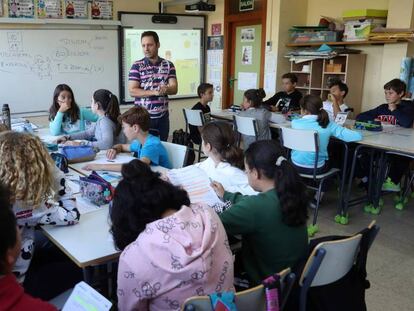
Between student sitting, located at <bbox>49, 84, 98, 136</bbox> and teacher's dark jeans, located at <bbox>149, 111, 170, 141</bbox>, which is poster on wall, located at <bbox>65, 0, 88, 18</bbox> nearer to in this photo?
student sitting, located at <bbox>49, 84, 98, 136</bbox>

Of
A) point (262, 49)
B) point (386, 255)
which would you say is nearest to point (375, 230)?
point (386, 255)

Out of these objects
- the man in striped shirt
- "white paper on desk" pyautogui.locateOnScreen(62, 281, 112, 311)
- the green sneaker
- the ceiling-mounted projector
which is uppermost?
the ceiling-mounted projector

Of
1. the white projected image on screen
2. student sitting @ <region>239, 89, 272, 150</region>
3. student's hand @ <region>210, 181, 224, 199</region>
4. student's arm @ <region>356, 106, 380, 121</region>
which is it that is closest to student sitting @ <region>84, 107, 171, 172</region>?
student's hand @ <region>210, 181, 224, 199</region>

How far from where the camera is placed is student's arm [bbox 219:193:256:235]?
1594mm

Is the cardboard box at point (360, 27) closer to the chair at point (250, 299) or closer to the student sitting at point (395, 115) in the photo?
the student sitting at point (395, 115)

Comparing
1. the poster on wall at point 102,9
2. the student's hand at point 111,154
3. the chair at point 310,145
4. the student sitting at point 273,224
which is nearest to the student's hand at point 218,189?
the student sitting at point 273,224

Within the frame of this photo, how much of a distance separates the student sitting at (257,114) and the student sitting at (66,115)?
1.62m

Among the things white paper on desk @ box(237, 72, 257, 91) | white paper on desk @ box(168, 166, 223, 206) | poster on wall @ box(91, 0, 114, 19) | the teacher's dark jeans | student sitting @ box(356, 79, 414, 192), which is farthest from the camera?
white paper on desk @ box(237, 72, 257, 91)

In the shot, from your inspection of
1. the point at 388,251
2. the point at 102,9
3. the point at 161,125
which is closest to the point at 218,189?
the point at 388,251

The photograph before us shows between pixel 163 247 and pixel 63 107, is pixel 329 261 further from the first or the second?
pixel 63 107

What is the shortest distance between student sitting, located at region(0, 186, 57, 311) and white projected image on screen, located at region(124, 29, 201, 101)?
5754 millimetres

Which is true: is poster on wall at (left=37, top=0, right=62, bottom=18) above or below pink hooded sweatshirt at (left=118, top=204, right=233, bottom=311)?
above

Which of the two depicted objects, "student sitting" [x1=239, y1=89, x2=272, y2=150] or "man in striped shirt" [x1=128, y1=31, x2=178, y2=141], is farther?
"student sitting" [x1=239, y1=89, x2=272, y2=150]

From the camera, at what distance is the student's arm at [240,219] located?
1.59 meters
